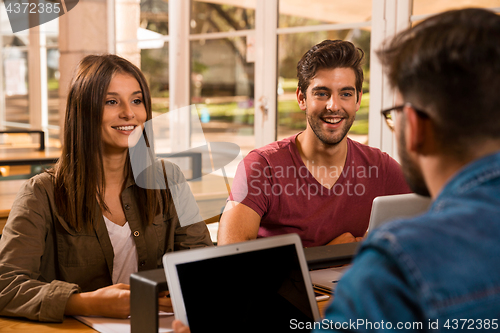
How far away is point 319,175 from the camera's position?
1.71 metres

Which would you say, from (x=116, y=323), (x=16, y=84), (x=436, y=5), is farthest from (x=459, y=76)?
(x=16, y=84)

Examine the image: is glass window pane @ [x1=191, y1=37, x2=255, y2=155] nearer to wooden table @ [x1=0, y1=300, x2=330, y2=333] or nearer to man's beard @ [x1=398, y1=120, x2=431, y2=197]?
wooden table @ [x1=0, y1=300, x2=330, y2=333]

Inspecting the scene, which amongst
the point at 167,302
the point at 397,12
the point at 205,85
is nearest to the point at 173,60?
the point at 205,85

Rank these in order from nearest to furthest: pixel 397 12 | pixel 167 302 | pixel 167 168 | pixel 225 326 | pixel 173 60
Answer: pixel 225 326, pixel 167 302, pixel 167 168, pixel 397 12, pixel 173 60

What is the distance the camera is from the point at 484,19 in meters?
0.56

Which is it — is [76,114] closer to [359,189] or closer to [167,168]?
[167,168]

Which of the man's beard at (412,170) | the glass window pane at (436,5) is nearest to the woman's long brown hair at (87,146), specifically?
the man's beard at (412,170)

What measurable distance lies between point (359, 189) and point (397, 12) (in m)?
1.84

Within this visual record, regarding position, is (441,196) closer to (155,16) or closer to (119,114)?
(119,114)

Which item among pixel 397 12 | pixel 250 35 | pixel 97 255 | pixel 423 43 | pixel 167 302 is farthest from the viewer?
pixel 250 35

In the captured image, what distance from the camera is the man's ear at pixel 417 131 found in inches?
22.3

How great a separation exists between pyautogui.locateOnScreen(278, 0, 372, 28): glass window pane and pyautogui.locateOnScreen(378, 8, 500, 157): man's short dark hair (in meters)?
2.96

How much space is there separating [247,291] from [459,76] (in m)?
0.50

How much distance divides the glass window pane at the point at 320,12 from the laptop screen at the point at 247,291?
110 inches
